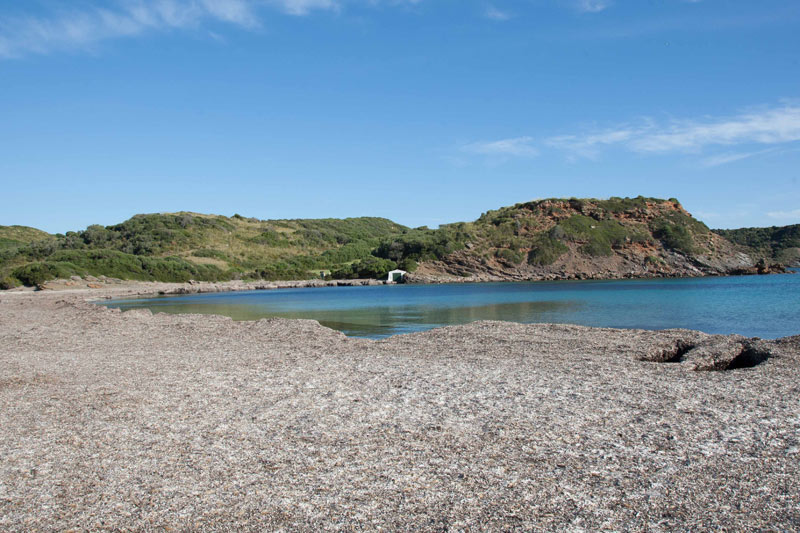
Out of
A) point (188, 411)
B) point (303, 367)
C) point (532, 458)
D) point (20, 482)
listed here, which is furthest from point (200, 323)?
point (532, 458)

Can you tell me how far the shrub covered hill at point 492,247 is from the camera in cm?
8862

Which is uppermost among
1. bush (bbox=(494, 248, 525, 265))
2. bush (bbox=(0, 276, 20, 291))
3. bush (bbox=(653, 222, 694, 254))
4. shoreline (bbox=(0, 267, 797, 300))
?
bush (bbox=(653, 222, 694, 254))

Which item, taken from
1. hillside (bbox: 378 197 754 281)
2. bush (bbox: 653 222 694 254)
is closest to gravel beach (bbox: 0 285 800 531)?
hillside (bbox: 378 197 754 281)

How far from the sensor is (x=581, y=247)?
91188 mm

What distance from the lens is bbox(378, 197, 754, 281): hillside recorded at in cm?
8956

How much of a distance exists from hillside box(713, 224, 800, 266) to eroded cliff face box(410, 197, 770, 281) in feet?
88.4

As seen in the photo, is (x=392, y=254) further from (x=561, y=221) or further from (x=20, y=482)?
(x=20, y=482)

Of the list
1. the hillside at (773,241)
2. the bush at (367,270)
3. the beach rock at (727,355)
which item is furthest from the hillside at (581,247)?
the beach rock at (727,355)

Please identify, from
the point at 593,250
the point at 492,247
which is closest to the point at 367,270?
the point at 492,247

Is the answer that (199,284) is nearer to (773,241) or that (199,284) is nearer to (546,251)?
(546,251)

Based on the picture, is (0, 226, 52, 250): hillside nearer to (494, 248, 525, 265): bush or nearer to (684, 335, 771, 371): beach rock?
(494, 248, 525, 265): bush

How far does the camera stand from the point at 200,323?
72.5 feet

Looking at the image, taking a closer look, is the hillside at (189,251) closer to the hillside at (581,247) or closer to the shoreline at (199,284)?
the shoreline at (199,284)

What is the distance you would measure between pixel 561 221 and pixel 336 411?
307 feet
